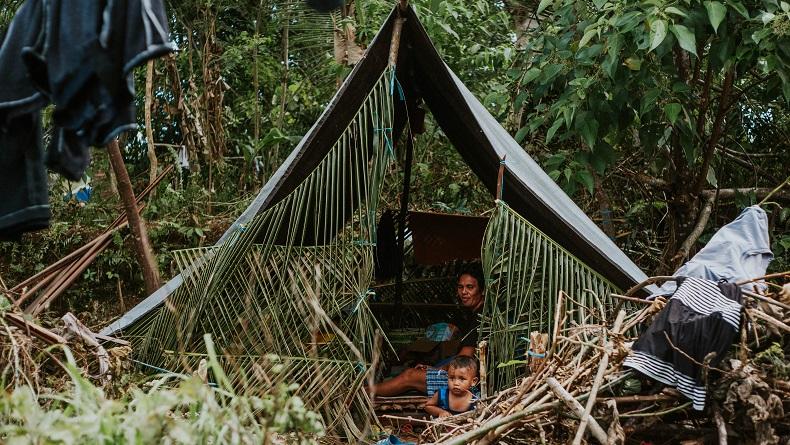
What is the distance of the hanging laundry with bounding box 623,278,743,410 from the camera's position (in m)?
2.92

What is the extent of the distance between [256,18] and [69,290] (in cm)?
313

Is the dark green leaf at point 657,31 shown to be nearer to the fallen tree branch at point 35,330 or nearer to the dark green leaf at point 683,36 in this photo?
the dark green leaf at point 683,36

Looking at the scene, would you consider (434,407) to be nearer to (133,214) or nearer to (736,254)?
(736,254)

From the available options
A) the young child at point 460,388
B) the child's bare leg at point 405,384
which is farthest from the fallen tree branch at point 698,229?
the young child at point 460,388

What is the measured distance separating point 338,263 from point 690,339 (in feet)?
5.76

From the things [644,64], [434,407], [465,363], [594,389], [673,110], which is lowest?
[434,407]

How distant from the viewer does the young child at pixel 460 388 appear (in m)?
4.56

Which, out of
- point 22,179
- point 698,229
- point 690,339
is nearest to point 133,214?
point 22,179

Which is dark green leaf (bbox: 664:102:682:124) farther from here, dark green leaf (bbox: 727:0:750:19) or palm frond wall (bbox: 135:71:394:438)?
palm frond wall (bbox: 135:71:394:438)

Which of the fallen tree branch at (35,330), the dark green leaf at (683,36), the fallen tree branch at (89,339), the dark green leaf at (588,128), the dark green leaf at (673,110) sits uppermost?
the dark green leaf at (683,36)

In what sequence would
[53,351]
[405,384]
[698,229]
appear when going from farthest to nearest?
[698,229] → [405,384] → [53,351]

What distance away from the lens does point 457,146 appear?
17.3 feet

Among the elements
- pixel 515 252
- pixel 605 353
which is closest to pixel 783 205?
pixel 515 252

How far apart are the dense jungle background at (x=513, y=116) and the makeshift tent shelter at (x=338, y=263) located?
98 cm
